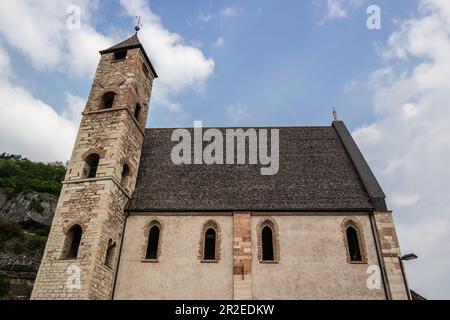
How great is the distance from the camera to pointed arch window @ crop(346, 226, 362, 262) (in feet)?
51.5

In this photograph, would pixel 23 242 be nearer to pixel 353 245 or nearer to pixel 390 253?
pixel 353 245

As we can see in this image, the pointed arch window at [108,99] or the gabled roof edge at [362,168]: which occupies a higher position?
the pointed arch window at [108,99]

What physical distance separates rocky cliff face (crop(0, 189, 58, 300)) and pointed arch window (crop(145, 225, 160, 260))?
1285cm

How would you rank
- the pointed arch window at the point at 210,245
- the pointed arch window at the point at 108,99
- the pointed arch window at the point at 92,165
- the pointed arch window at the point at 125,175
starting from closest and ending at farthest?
the pointed arch window at the point at 210,245 → the pointed arch window at the point at 92,165 → the pointed arch window at the point at 125,175 → the pointed arch window at the point at 108,99

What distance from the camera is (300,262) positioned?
15.4 meters

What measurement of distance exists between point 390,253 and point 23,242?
3165cm

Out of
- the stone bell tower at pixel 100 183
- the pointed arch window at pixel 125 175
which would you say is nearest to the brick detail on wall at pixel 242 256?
the stone bell tower at pixel 100 183

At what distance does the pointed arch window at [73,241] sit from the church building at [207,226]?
49 millimetres

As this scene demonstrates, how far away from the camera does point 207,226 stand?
661 inches

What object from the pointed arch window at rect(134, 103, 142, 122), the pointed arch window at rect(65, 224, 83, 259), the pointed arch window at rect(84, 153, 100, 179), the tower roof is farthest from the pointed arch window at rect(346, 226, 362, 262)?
the tower roof

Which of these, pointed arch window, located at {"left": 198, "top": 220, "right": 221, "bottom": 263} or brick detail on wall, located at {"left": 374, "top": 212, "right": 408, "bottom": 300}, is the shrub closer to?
pointed arch window, located at {"left": 198, "top": 220, "right": 221, "bottom": 263}

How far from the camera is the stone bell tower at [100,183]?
14.3 meters

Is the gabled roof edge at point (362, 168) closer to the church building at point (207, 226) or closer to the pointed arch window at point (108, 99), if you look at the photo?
the church building at point (207, 226)

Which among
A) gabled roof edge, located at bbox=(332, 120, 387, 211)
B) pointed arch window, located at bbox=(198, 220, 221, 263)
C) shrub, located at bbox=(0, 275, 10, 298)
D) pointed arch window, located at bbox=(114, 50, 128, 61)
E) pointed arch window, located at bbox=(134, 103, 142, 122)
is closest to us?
pointed arch window, located at bbox=(198, 220, 221, 263)
